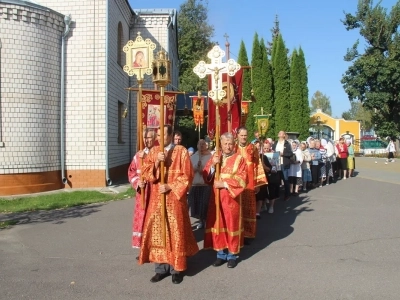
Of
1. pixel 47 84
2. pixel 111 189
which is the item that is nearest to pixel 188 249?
pixel 111 189

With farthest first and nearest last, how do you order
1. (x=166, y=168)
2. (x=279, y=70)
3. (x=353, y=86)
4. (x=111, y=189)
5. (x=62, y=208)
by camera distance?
(x=353, y=86) → (x=279, y=70) → (x=111, y=189) → (x=62, y=208) → (x=166, y=168)

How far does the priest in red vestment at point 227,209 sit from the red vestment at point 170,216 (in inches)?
24.6

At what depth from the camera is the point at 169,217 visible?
17.0 feet

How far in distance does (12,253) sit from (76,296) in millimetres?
2302

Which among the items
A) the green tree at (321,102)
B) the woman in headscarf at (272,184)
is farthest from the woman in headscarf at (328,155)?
the green tree at (321,102)

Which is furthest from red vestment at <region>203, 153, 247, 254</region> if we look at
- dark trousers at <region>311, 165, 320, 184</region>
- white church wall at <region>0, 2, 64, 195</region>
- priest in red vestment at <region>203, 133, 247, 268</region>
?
dark trousers at <region>311, 165, 320, 184</region>

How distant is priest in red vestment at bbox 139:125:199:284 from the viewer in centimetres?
511

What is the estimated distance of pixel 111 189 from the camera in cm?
1327

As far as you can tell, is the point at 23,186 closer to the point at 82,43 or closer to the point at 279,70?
the point at 82,43

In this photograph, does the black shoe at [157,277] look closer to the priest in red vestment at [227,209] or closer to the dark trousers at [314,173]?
the priest in red vestment at [227,209]

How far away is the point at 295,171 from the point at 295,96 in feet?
51.3

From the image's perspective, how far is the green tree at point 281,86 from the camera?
27.2m

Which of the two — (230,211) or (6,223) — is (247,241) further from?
(6,223)

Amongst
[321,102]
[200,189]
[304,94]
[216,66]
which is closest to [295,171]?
[200,189]
